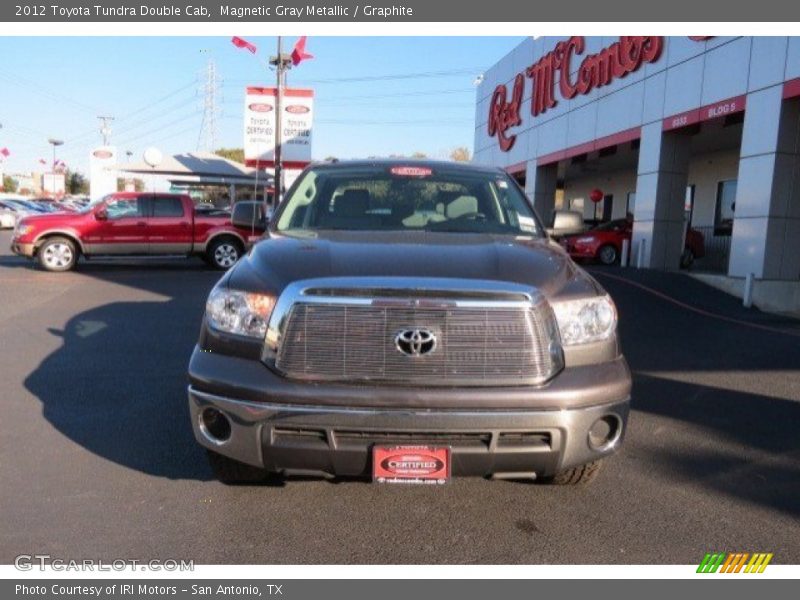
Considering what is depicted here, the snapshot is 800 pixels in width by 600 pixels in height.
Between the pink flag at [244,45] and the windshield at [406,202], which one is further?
the pink flag at [244,45]

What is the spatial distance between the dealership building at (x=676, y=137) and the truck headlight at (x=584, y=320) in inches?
412

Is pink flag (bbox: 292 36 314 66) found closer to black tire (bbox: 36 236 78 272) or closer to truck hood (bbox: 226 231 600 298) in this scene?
black tire (bbox: 36 236 78 272)

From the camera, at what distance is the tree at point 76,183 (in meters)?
98.1

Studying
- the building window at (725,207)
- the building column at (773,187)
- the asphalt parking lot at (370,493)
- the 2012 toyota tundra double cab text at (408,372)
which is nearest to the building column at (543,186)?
the building window at (725,207)

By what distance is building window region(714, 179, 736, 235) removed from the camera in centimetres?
1932

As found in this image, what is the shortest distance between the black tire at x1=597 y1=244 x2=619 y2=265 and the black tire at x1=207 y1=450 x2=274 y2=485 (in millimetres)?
17028

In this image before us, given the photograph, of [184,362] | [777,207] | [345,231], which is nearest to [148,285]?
[184,362]

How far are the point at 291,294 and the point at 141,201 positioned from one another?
46.7ft

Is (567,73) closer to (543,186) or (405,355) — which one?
(543,186)

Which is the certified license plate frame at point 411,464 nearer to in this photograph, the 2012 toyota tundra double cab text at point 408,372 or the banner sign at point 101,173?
the 2012 toyota tundra double cab text at point 408,372

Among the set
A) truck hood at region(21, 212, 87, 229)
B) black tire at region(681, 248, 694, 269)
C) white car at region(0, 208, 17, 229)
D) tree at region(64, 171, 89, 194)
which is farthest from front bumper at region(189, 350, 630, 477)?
tree at region(64, 171, 89, 194)

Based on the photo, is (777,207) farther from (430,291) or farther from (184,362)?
(430,291)

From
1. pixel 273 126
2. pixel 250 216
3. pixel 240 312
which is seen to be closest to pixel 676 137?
pixel 273 126

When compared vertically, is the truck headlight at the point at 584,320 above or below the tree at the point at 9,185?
below
